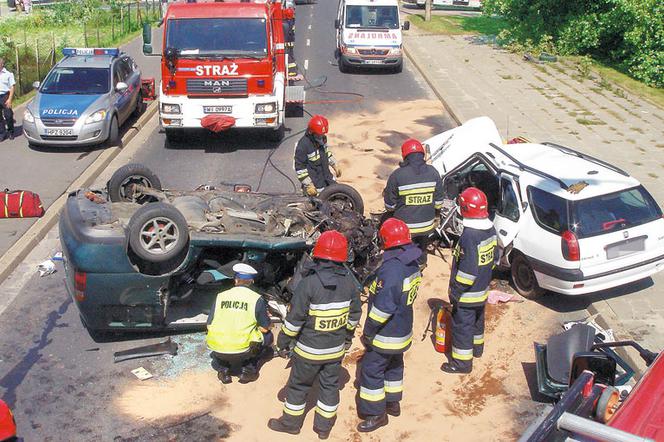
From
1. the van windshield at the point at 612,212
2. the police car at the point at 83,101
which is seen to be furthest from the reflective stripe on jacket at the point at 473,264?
the police car at the point at 83,101

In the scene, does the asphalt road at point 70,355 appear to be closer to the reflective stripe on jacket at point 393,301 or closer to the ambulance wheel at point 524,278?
the reflective stripe on jacket at point 393,301

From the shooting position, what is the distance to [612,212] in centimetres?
854

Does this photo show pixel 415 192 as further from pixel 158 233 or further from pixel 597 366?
pixel 597 366

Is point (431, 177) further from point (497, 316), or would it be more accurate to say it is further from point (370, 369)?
point (370, 369)

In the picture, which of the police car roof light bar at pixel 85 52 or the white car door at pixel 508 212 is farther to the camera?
the police car roof light bar at pixel 85 52

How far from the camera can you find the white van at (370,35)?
2183 centimetres

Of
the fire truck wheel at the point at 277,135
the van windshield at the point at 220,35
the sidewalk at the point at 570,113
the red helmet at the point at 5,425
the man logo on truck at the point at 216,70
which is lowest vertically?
the fire truck wheel at the point at 277,135

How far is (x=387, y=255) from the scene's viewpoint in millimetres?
6543

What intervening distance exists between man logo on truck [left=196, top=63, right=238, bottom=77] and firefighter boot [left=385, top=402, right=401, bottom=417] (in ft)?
28.9

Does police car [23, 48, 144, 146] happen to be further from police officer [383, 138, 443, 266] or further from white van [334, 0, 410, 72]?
police officer [383, 138, 443, 266]

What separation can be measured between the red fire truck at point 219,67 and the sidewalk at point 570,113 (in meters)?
4.98

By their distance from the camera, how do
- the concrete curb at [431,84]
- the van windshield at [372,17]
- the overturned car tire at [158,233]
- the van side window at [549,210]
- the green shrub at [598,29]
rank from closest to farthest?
the overturned car tire at [158,233] < the van side window at [549,210] < the concrete curb at [431,84] < the green shrub at [598,29] < the van windshield at [372,17]

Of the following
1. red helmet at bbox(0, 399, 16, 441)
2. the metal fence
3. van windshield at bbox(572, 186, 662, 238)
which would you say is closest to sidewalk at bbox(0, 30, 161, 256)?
the metal fence

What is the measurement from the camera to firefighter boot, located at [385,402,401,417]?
270 inches
